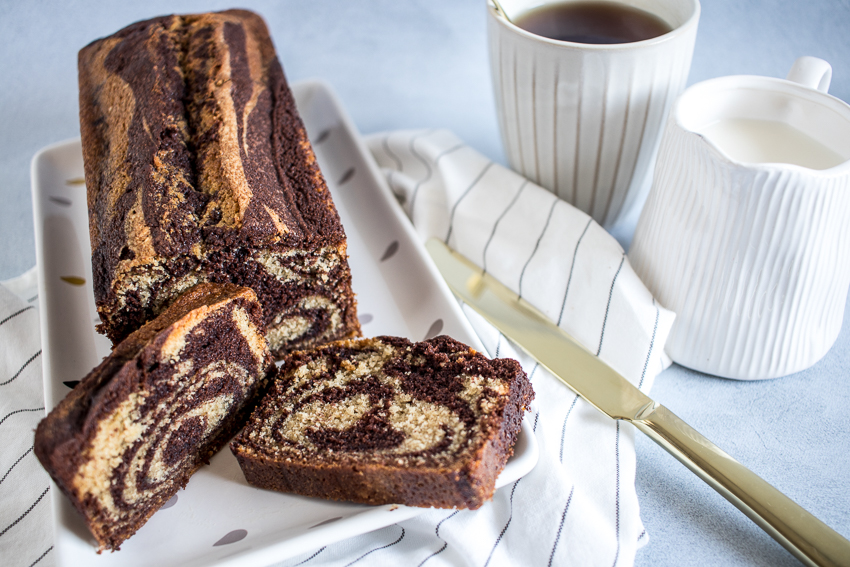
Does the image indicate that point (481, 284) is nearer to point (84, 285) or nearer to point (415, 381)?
point (415, 381)

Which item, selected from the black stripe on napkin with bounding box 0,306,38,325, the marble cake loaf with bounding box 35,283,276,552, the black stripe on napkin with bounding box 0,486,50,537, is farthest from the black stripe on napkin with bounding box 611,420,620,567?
the black stripe on napkin with bounding box 0,306,38,325

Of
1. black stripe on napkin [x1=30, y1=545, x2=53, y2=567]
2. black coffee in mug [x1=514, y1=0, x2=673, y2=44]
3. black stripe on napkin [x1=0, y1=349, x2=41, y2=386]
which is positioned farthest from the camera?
black coffee in mug [x1=514, y1=0, x2=673, y2=44]

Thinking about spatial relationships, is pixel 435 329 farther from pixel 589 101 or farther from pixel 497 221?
pixel 589 101

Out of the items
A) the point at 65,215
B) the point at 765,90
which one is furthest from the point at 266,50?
the point at 765,90

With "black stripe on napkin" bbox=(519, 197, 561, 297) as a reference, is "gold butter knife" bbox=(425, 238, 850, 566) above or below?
below

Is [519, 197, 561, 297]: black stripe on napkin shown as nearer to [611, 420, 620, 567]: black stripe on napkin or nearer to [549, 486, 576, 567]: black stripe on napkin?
[611, 420, 620, 567]: black stripe on napkin

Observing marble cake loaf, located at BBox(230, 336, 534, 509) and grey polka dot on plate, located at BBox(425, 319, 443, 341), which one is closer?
marble cake loaf, located at BBox(230, 336, 534, 509)

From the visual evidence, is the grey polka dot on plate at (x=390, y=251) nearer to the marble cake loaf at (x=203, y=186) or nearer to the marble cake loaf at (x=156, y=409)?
the marble cake loaf at (x=203, y=186)
